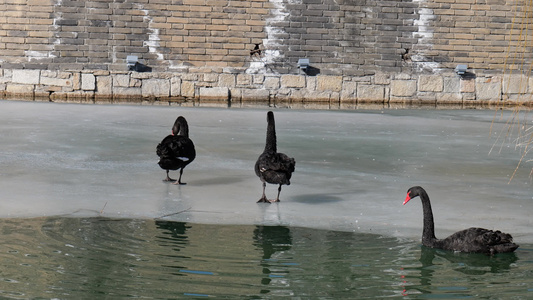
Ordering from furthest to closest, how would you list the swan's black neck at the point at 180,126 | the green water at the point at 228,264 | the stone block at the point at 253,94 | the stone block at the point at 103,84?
the stone block at the point at 253,94, the stone block at the point at 103,84, the swan's black neck at the point at 180,126, the green water at the point at 228,264

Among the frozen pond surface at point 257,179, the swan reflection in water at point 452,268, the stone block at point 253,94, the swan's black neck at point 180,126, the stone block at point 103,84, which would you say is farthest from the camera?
the stone block at point 253,94

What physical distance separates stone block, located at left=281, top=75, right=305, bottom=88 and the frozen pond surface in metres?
5.32

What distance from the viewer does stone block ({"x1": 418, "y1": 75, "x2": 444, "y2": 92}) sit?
21312 mm

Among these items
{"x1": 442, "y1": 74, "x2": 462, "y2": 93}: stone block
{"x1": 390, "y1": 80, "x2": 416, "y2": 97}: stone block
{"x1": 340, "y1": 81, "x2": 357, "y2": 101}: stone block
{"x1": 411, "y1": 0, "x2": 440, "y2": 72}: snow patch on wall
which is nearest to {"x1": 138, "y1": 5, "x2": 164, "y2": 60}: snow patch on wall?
{"x1": 340, "y1": 81, "x2": 357, "y2": 101}: stone block

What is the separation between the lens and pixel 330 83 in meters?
20.9

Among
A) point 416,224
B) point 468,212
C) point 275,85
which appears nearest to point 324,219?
point 416,224

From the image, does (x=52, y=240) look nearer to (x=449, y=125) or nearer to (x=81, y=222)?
(x=81, y=222)

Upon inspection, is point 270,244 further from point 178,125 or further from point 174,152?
point 178,125

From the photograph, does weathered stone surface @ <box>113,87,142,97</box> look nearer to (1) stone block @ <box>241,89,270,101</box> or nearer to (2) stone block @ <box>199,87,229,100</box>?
(2) stone block @ <box>199,87,229,100</box>

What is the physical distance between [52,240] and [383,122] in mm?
10381

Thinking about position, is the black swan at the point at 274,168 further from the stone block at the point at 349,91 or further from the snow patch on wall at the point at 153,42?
the stone block at the point at 349,91

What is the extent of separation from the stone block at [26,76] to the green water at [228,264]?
1414cm

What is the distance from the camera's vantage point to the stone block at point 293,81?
2084 cm

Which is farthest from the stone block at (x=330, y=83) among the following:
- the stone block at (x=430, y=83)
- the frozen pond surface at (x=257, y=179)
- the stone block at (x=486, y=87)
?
the frozen pond surface at (x=257, y=179)
